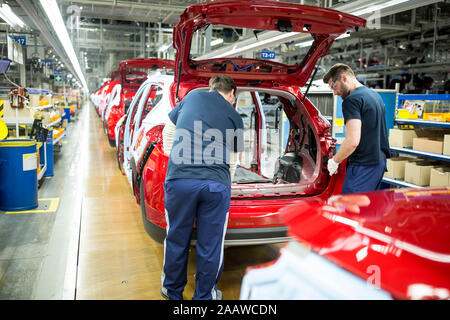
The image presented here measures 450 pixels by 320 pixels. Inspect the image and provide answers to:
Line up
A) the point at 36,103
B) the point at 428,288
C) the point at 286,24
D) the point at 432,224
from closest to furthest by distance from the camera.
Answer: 1. the point at 428,288
2. the point at 432,224
3. the point at 286,24
4. the point at 36,103

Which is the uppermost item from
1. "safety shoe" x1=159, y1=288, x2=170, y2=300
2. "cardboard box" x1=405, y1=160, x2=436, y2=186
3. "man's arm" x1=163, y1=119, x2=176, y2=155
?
"man's arm" x1=163, y1=119, x2=176, y2=155

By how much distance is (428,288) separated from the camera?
85 centimetres

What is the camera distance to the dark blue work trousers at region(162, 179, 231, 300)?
2.41 meters

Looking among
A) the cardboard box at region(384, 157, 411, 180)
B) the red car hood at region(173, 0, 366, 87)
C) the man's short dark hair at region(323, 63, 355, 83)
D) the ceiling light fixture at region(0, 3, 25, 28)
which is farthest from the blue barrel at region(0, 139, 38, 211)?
the cardboard box at region(384, 157, 411, 180)

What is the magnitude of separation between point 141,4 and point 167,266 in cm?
857

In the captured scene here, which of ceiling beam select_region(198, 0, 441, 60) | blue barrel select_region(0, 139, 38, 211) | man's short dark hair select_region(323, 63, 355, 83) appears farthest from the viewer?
blue barrel select_region(0, 139, 38, 211)

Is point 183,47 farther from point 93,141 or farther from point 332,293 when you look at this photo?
point 93,141

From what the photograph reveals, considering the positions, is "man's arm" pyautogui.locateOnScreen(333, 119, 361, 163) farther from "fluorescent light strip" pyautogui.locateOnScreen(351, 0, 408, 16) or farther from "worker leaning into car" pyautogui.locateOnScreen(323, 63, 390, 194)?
"fluorescent light strip" pyautogui.locateOnScreen(351, 0, 408, 16)

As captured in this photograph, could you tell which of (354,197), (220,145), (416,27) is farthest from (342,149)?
(416,27)

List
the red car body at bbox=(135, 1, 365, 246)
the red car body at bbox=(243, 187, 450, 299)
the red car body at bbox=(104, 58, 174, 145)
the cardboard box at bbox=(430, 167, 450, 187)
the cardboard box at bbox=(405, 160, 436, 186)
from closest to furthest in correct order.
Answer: the red car body at bbox=(243, 187, 450, 299)
the red car body at bbox=(135, 1, 365, 246)
the cardboard box at bbox=(430, 167, 450, 187)
the cardboard box at bbox=(405, 160, 436, 186)
the red car body at bbox=(104, 58, 174, 145)

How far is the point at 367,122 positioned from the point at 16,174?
3.85 m

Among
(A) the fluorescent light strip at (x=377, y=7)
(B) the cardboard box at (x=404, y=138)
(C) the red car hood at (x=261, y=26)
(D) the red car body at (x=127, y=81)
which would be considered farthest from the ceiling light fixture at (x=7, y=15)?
(B) the cardboard box at (x=404, y=138)

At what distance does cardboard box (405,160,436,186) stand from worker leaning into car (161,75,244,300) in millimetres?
3350

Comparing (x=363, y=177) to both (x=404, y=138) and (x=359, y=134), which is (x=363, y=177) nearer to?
(x=359, y=134)
